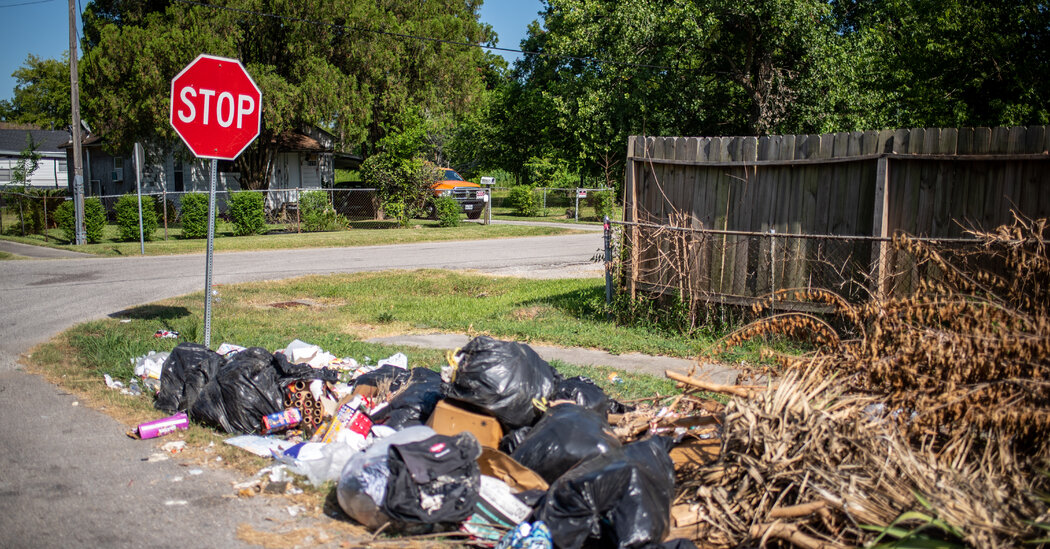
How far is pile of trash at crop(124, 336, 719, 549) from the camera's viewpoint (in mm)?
3576

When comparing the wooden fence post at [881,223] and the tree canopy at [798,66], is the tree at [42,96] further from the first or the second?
the wooden fence post at [881,223]

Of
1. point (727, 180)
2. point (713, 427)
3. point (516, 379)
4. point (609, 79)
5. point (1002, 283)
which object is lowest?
point (713, 427)

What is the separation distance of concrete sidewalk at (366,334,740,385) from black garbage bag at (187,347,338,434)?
8.55 ft

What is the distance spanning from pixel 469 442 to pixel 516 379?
2.55 ft

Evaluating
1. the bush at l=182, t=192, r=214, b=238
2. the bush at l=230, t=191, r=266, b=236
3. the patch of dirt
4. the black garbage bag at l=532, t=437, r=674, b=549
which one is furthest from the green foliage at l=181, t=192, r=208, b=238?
the black garbage bag at l=532, t=437, r=674, b=549

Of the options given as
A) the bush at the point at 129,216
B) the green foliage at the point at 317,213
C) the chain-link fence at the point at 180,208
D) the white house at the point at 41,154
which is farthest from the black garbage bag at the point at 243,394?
the white house at the point at 41,154

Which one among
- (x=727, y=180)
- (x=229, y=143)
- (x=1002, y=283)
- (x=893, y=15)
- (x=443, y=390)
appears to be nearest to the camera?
(x=1002, y=283)

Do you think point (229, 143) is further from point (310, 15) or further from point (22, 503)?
point (310, 15)

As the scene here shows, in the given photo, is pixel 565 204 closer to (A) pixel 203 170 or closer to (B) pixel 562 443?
(A) pixel 203 170

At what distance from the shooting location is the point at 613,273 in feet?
30.5

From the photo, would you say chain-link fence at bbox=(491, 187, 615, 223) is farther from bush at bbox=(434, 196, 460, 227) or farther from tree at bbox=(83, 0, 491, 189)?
bush at bbox=(434, 196, 460, 227)

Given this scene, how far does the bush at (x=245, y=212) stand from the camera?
76.6 ft

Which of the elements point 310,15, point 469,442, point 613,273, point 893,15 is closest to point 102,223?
point 310,15

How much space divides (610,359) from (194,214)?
18784 millimetres
